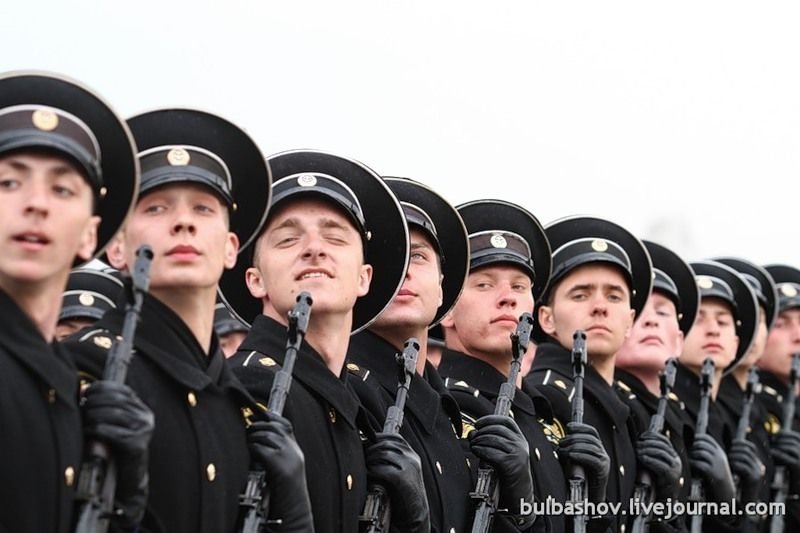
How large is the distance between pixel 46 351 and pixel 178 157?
1.36 m

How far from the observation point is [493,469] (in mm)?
10281

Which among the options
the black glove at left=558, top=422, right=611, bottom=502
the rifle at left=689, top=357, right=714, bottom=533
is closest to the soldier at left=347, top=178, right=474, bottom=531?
the black glove at left=558, top=422, right=611, bottom=502

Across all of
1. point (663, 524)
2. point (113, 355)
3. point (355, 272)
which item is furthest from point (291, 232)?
point (663, 524)

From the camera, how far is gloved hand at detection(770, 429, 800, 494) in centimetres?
1551

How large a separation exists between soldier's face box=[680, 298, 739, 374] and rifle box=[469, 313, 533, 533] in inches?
151

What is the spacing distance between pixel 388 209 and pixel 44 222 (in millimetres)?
3142

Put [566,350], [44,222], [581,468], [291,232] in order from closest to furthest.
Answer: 1. [44,222]
2. [291,232]
3. [581,468]
4. [566,350]

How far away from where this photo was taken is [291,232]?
9234 millimetres

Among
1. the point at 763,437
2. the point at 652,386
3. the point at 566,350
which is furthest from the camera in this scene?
the point at 763,437

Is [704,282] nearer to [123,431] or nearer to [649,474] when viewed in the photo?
[649,474]

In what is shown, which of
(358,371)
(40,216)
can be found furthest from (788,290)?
(40,216)

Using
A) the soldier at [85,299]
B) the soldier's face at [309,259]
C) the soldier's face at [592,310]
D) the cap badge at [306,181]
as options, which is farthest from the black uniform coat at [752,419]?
the cap badge at [306,181]

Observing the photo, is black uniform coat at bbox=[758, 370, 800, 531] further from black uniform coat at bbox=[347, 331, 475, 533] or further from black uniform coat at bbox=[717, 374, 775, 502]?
black uniform coat at bbox=[347, 331, 475, 533]

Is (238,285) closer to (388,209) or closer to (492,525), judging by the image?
(388,209)
